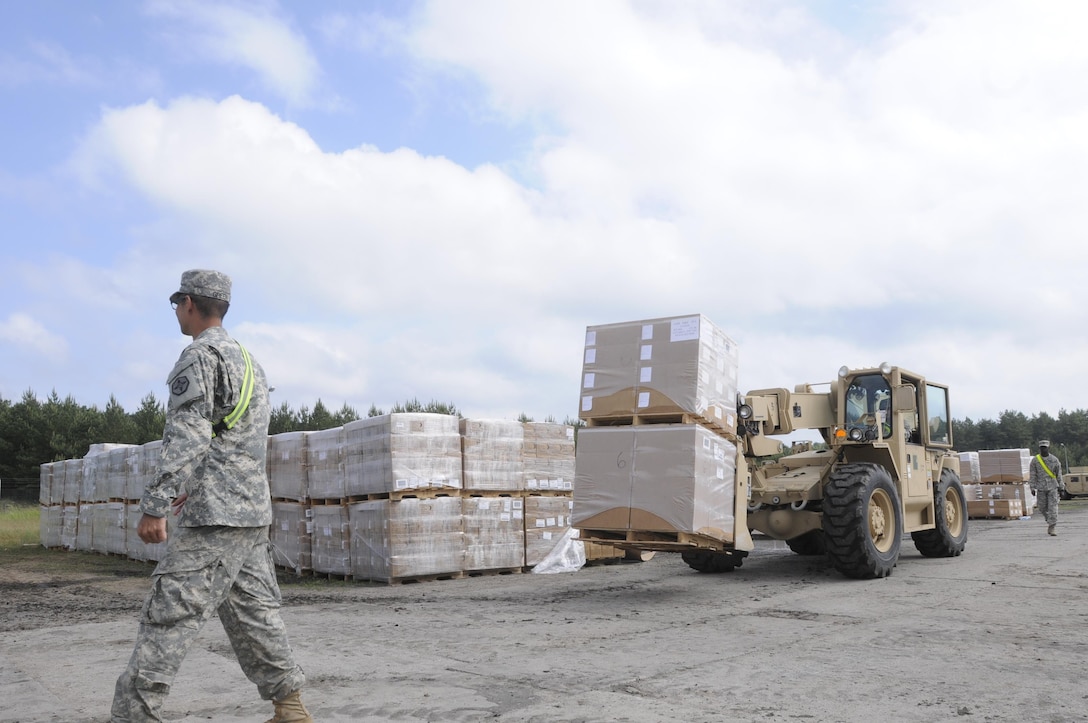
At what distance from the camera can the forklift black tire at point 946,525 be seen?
40.5 ft

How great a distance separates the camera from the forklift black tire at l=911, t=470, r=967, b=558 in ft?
40.5

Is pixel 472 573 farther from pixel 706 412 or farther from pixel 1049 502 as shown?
pixel 1049 502

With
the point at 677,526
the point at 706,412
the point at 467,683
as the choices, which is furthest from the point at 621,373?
the point at 467,683

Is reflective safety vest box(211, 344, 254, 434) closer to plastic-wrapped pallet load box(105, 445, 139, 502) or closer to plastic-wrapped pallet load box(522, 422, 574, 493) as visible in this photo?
plastic-wrapped pallet load box(522, 422, 574, 493)

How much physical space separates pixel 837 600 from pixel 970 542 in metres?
8.57

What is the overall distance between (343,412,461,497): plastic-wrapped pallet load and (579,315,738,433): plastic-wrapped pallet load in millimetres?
2825

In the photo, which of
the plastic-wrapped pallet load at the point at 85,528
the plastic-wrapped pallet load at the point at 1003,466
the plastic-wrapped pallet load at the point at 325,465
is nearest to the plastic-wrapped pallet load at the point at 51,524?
the plastic-wrapped pallet load at the point at 85,528

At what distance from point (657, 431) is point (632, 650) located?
2.54 metres

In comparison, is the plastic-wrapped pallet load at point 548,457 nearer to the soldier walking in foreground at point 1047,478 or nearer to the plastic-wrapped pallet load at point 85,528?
the soldier walking in foreground at point 1047,478

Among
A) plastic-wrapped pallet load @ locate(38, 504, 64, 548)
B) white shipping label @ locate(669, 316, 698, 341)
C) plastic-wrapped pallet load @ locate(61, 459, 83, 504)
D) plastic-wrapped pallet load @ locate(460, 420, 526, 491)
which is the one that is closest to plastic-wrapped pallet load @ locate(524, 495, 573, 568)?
plastic-wrapped pallet load @ locate(460, 420, 526, 491)

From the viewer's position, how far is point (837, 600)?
8641 mm

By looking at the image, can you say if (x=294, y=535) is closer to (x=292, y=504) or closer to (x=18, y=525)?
(x=292, y=504)

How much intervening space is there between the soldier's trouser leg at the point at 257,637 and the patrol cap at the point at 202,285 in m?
1.15

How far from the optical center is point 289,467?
12664 mm
